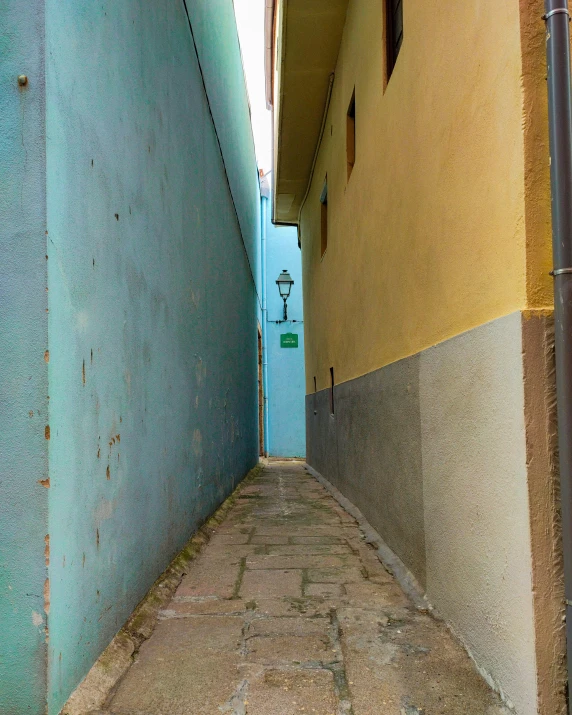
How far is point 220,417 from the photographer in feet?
18.9

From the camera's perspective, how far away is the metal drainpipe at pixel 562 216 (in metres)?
1.69

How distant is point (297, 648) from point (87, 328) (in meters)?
1.44

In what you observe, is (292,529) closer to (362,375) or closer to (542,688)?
(362,375)

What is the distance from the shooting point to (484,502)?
2064 millimetres

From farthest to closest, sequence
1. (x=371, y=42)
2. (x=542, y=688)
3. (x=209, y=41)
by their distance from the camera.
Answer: (x=209, y=41) < (x=371, y=42) < (x=542, y=688)

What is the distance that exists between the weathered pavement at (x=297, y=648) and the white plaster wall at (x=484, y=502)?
168mm

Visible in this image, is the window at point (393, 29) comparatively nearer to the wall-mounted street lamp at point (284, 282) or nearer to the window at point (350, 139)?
the window at point (350, 139)

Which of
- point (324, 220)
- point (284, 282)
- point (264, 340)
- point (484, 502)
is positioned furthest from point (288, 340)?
point (484, 502)

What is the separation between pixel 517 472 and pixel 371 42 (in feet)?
11.8

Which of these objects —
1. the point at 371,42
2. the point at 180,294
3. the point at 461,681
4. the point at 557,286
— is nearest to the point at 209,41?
the point at 371,42

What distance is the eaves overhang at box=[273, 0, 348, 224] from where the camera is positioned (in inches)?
223

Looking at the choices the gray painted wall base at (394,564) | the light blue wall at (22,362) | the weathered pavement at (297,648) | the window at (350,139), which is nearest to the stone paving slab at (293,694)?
the weathered pavement at (297,648)

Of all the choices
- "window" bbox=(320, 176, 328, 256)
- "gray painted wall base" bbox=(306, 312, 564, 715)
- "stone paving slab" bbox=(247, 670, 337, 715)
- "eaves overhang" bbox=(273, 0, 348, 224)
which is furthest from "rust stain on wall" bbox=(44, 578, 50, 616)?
"window" bbox=(320, 176, 328, 256)

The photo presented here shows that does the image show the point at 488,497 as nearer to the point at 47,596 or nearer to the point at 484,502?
the point at 484,502
